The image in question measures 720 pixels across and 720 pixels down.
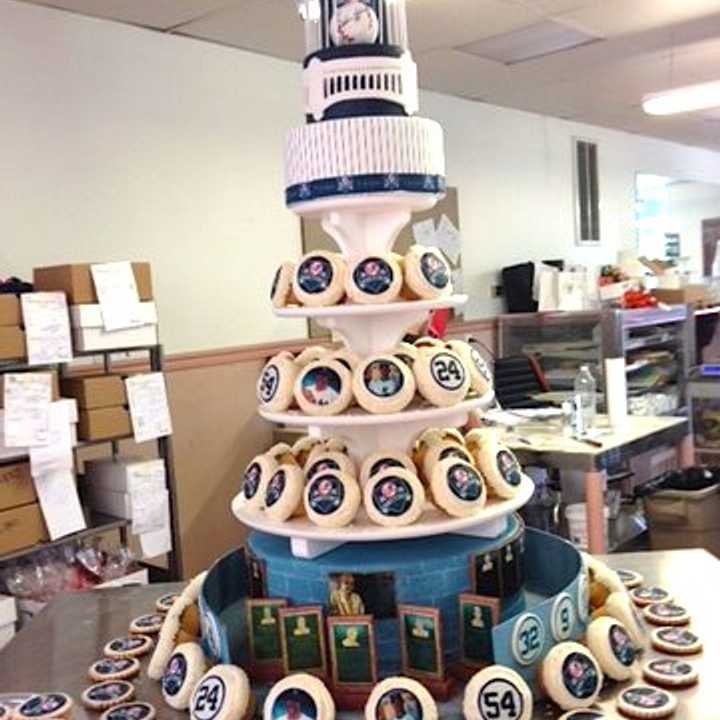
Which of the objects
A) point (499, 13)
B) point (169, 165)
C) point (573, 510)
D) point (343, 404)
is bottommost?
point (573, 510)

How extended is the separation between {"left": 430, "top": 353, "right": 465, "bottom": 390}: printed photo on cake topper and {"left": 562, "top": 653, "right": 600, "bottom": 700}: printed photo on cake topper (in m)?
0.52

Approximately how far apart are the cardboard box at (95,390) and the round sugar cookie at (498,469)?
166 cm

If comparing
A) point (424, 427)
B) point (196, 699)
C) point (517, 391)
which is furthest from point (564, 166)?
point (196, 699)

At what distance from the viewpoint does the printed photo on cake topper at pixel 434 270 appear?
1.68 m

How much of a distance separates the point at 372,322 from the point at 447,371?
183 mm

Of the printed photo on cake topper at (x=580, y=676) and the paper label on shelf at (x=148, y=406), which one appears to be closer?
the printed photo on cake topper at (x=580, y=676)

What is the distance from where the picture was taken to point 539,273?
227 inches

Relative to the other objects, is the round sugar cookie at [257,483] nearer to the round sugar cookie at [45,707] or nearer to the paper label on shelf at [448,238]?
the round sugar cookie at [45,707]

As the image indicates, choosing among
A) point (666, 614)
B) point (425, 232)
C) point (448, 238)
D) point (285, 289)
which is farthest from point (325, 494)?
point (448, 238)

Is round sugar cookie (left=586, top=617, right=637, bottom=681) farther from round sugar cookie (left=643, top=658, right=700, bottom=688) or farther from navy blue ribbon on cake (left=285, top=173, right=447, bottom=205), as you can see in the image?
navy blue ribbon on cake (left=285, top=173, right=447, bottom=205)

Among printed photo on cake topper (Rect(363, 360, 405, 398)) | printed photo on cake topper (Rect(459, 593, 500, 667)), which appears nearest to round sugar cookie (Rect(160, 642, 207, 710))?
printed photo on cake topper (Rect(459, 593, 500, 667))

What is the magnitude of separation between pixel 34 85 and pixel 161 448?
144cm

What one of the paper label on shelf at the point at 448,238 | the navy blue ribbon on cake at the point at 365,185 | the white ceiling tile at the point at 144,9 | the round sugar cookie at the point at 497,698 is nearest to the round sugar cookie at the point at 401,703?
the round sugar cookie at the point at 497,698

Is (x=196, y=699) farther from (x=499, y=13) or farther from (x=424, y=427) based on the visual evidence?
(x=499, y=13)
